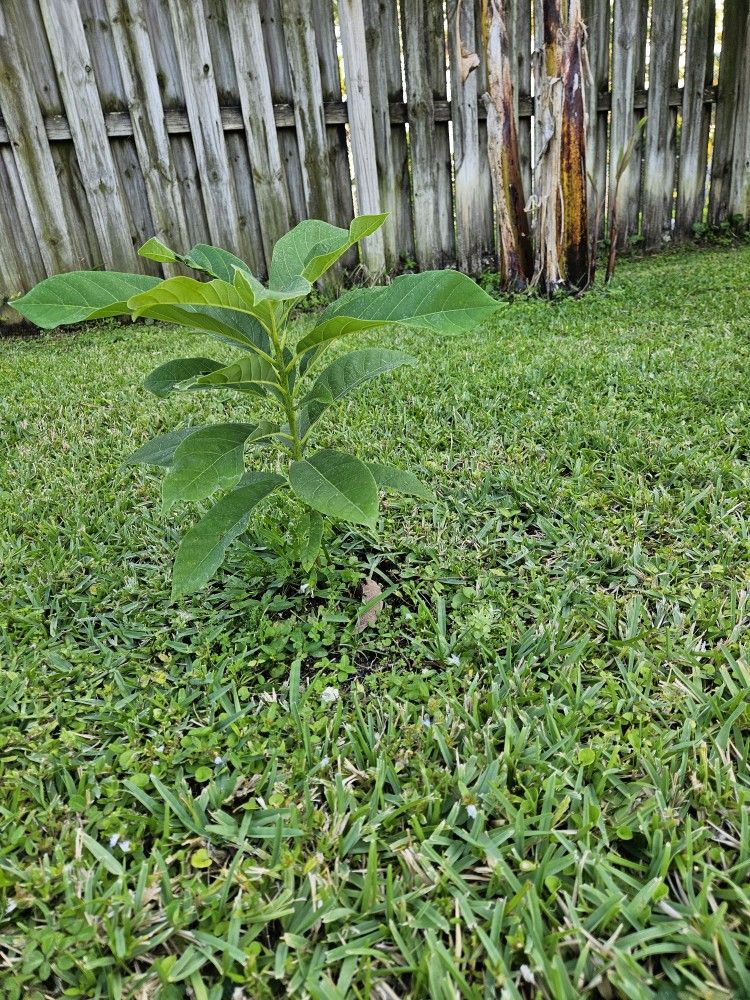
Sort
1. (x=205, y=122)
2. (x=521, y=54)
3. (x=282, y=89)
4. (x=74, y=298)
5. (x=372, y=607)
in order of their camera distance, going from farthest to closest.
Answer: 1. (x=521, y=54)
2. (x=282, y=89)
3. (x=205, y=122)
4. (x=372, y=607)
5. (x=74, y=298)

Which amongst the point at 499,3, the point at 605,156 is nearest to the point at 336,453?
the point at 499,3

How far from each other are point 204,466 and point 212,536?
0.17 metres

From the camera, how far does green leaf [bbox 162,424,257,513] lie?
1263 mm

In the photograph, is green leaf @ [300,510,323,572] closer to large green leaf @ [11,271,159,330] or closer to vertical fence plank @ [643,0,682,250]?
large green leaf @ [11,271,159,330]

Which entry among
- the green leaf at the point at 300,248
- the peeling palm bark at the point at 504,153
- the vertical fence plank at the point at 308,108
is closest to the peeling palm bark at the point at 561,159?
the peeling palm bark at the point at 504,153

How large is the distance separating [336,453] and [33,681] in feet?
2.99

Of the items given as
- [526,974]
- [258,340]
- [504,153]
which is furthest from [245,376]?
[504,153]

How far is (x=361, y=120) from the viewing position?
5.13 metres

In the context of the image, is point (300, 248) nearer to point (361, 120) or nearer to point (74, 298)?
point (74, 298)

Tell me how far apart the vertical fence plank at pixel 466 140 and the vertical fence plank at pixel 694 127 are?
2.29 meters

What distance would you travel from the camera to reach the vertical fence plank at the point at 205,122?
471 cm

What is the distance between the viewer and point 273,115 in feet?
16.3

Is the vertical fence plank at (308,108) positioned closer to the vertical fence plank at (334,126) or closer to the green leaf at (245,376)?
the vertical fence plank at (334,126)

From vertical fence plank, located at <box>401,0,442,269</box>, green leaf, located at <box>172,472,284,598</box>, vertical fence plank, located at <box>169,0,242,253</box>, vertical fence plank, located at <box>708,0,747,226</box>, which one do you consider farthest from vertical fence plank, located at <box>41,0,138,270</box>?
vertical fence plank, located at <box>708,0,747,226</box>
